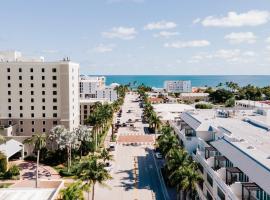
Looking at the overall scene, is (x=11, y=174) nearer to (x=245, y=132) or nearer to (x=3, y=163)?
(x=3, y=163)

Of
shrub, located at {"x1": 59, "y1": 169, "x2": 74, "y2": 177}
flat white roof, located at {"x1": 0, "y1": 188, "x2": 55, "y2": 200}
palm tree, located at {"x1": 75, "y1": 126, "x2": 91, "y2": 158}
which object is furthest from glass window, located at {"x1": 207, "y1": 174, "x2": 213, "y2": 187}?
palm tree, located at {"x1": 75, "y1": 126, "x2": 91, "y2": 158}

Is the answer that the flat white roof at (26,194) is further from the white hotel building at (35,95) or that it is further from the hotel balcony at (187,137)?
the white hotel building at (35,95)

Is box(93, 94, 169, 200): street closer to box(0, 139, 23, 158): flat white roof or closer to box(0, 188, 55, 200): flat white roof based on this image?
box(0, 188, 55, 200): flat white roof

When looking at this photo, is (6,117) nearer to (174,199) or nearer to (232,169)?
(174,199)

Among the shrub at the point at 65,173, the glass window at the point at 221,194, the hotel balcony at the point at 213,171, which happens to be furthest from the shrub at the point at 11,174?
the glass window at the point at 221,194

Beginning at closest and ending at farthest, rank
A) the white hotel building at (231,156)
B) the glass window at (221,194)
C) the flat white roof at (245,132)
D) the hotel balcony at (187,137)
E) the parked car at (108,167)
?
the white hotel building at (231,156) → the glass window at (221,194) → the flat white roof at (245,132) → the hotel balcony at (187,137) → the parked car at (108,167)

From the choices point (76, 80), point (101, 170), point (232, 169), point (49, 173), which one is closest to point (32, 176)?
point (49, 173)

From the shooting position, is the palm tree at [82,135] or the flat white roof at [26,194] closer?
the flat white roof at [26,194]

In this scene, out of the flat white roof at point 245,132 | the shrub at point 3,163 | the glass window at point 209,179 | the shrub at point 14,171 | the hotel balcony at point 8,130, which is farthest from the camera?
the hotel balcony at point 8,130
